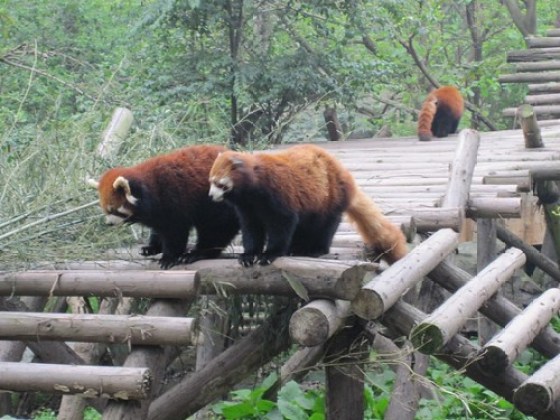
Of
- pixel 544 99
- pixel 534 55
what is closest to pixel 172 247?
pixel 544 99

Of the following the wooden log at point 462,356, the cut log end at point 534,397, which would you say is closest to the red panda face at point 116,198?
the wooden log at point 462,356

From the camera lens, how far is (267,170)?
4539mm

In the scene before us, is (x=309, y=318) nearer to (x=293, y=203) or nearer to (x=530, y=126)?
(x=293, y=203)

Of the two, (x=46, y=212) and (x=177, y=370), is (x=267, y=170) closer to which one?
(x=46, y=212)

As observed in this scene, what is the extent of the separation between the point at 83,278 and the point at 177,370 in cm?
400

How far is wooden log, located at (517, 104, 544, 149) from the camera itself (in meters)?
7.79

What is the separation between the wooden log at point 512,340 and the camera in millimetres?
4641

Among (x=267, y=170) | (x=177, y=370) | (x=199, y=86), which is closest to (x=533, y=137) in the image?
(x=199, y=86)

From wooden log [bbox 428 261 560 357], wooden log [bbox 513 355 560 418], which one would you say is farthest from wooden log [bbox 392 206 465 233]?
wooden log [bbox 513 355 560 418]

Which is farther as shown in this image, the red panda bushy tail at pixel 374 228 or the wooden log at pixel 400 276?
the red panda bushy tail at pixel 374 228

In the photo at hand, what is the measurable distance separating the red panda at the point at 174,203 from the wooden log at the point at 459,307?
108cm

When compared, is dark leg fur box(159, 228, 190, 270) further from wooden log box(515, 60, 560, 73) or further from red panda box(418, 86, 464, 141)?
wooden log box(515, 60, 560, 73)

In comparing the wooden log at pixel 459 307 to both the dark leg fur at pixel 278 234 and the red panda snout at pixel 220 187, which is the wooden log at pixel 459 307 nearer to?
the dark leg fur at pixel 278 234

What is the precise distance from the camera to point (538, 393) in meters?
4.39
